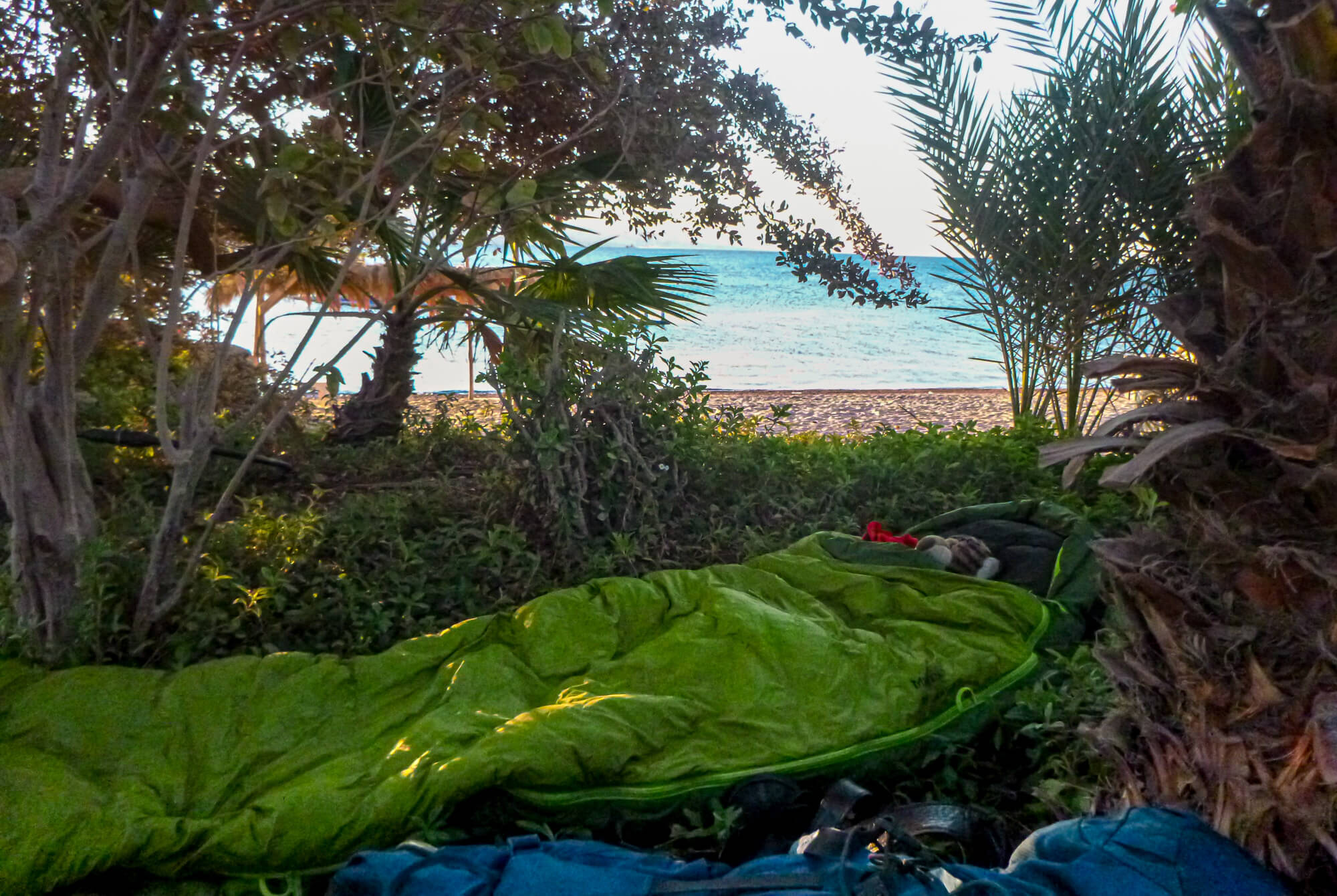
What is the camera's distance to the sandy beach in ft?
19.7

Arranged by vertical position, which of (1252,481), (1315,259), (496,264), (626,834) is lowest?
(626,834)

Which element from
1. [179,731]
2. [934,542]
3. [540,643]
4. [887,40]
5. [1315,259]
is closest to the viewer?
[1315,259]

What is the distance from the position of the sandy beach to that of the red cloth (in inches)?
78.5

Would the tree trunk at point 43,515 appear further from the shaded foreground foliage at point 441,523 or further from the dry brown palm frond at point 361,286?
the dry brown palm frond at point 361,286

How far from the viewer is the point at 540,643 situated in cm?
265

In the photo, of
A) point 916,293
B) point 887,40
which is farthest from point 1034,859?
point 916,293

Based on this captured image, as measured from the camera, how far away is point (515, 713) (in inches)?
93.6

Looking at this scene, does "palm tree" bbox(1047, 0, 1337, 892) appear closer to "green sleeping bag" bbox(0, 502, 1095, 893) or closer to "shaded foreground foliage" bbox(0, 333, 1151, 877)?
"shaded foreground foliage" bbox(0, 333, 1151, 877)

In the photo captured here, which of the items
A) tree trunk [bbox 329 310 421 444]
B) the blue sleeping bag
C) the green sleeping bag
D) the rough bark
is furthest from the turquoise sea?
the blue sleeping bag

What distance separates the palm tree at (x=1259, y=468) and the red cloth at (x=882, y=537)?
1.70 metres

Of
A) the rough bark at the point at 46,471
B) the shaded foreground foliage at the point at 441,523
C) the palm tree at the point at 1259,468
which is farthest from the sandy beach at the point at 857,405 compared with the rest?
the palm tree at the point at 1259,468

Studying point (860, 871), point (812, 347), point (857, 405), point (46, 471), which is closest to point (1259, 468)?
point (860, 871)

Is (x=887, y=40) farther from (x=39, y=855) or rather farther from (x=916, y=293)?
(x=39, y=855)

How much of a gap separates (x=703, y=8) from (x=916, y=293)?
4.52ft
